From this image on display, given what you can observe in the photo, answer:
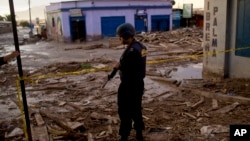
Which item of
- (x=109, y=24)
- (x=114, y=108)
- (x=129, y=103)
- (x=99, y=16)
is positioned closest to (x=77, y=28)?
(x=99, y=16)

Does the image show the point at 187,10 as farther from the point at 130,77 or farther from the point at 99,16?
the point at 130,77

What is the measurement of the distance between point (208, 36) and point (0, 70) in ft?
37.0

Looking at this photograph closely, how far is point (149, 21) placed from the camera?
3672 centimetres

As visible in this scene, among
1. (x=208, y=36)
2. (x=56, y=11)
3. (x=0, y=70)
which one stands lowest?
(x=0, y=70)

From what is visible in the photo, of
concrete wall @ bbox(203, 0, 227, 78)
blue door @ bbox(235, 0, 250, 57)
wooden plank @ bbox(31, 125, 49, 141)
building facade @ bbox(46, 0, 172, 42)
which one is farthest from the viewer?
building facade @ bbox(46, 0, 172, 42)

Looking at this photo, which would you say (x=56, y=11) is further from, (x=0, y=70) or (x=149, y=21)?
(x=0, y=70)

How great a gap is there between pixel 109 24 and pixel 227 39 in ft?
84.6

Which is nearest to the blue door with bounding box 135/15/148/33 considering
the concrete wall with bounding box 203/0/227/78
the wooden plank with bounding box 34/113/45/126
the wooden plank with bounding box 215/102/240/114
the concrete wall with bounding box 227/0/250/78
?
the concrete wall with bounding box 203/0/227/78

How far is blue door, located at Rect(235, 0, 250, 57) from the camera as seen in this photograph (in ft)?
27.9

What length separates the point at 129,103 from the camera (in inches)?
188

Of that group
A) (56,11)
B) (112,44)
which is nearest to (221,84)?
(112,44)

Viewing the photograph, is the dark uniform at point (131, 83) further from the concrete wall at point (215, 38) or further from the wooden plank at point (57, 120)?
the concrete wall at point (215, 38)

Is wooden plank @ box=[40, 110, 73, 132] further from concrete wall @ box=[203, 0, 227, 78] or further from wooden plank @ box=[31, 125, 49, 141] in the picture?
concrete wall @ box=[203, 0, 227, 78]

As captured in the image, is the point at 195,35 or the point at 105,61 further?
the point at 195,35
